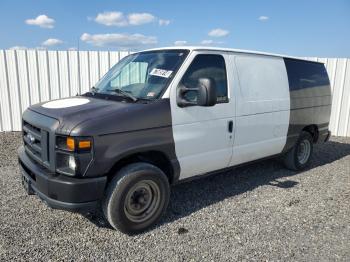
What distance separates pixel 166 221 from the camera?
3959 mm

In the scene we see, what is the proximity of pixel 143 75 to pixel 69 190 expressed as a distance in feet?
5.95

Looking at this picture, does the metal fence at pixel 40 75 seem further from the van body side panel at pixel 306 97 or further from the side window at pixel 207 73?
the side window at pixel 207 73

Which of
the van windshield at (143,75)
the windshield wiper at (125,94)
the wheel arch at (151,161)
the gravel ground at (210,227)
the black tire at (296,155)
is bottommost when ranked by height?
the gravel ground at (210,227)

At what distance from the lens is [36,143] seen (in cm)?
357

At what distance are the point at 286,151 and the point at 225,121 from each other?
2.06m

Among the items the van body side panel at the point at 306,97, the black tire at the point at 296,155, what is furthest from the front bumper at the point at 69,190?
the black tire at the point at 296,155

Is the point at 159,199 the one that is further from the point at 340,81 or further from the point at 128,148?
the point at 340,81

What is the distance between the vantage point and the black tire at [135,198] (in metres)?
3.37

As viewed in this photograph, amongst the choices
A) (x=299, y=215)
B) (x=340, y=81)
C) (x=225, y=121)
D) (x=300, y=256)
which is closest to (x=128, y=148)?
(x=225, y=121)

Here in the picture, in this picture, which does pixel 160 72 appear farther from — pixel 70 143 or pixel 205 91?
pixel 70 143

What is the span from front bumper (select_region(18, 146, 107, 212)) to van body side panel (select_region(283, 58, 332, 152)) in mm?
3660

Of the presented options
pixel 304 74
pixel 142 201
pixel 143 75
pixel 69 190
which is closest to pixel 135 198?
pixel 142 201

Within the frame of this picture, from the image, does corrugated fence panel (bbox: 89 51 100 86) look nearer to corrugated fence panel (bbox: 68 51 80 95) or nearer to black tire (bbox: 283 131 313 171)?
corrugated fence panel (bbox: 68 51 80 95)

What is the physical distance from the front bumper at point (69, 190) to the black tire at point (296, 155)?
13.2 feet
